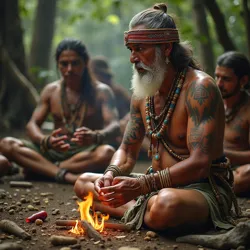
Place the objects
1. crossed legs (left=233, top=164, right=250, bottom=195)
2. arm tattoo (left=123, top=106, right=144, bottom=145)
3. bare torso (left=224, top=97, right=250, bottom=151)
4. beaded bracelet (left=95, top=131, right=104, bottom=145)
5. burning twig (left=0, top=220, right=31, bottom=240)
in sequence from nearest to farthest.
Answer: burning twig (left=0, top=220, right=31, bottom=240) → arm tattoo (left=123, top=106, right=144, bottom=145) → crossed legs (left=233, top=164, right=250, bottom=195) → bare torso (left=224, top=97, right=250, bottom=151) → beaded bracelet (left=95, top=131, right=104, bottom=145)

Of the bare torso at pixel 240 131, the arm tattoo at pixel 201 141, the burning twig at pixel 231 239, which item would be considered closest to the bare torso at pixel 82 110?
the bare torso at pixel 240 131

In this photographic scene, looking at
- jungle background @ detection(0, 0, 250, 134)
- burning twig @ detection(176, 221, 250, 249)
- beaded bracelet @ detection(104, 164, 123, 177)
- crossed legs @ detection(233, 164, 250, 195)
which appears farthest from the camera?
jungle background @ detection(0, 0, 250, 134)

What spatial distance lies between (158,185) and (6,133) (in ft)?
25.8

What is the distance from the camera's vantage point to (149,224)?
398 cm

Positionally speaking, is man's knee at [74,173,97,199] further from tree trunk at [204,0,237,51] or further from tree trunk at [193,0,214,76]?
tree trunk at [193,0,214,76]

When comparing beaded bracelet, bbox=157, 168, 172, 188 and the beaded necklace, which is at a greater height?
the beaded necklace

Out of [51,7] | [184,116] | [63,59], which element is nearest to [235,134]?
[184,116]

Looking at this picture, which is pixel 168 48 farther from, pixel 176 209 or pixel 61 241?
pixel 61 241

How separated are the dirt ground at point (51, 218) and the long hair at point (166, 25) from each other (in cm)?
160

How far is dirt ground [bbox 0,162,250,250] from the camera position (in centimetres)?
361

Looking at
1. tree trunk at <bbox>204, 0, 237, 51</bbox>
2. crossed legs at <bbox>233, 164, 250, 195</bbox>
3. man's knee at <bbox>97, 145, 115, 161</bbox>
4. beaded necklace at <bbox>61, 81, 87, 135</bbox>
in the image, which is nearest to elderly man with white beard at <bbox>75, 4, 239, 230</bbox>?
crossed legs at <bbox>233, 164, 250, 195</bbox>

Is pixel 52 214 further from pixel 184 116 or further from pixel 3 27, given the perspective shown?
pixel 3 27

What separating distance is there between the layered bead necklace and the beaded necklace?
9.63 feet

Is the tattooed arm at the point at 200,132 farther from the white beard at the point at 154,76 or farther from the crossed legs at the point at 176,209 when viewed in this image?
the white beard at the point at 154,76
